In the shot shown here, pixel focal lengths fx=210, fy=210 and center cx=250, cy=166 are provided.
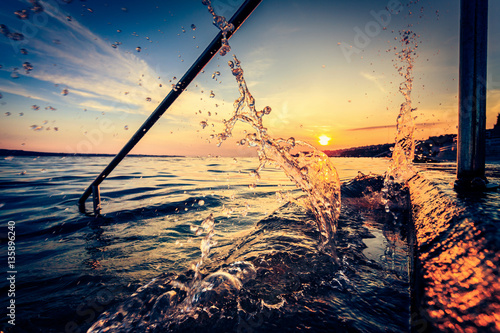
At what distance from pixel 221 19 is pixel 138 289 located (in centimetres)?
223

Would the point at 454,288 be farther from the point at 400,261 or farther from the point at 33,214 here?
the point at 33,214

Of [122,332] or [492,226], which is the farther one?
[122,332]

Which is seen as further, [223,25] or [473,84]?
[223,25]

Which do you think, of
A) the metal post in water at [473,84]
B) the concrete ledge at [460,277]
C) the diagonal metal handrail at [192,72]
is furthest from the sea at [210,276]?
the diagonal metal handrail at [192,72]

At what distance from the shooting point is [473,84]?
1.43 m

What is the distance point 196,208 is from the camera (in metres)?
4.79

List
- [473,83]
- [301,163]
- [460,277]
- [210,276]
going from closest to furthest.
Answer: [460,277], [473,83], [210,276], [301,163]

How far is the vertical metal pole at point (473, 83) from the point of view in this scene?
1.42 meters

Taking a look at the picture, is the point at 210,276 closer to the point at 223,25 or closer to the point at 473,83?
the point at 223,25

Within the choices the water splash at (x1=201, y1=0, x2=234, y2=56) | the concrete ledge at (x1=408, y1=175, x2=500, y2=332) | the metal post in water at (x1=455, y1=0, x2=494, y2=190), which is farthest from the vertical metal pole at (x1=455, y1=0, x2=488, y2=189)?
the water splash at (x1=201, y1=0, x2=234, y2=56)

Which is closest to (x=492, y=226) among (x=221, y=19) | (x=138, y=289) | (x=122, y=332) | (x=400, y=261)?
(x=400, y=261)

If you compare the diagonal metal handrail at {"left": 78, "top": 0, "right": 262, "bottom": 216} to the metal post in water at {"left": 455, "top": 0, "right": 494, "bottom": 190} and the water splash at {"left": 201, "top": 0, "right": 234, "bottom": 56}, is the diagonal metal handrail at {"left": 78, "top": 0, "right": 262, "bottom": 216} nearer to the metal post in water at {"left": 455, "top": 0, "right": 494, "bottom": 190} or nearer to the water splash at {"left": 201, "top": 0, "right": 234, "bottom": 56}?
the water splash at {"left": 201, "top": 0, "right": 234, "bottom": 56}

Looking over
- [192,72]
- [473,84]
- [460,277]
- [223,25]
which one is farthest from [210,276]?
[473,84]

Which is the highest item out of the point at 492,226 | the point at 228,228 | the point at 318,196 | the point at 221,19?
the point at 221,19
